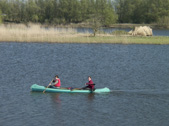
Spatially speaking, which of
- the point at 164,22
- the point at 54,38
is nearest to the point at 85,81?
the point at 54,38

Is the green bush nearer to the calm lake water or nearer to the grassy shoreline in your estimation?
the grassy shoreline

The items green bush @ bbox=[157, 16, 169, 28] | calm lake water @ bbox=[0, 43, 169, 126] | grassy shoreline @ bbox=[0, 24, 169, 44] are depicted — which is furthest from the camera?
green bush @ bbox=[157, 16, 169, 28]

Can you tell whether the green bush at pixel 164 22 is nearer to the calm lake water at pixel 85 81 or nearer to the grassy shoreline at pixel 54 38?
the grassy shoreline at pixel 54 38

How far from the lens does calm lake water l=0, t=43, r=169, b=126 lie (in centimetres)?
1956

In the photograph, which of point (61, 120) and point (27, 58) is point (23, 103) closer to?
point (61, 120)

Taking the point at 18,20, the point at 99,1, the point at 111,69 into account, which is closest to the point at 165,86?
the point at 111,69

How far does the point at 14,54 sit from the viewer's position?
4069 centimetres

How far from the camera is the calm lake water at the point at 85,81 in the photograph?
1956 centimetres

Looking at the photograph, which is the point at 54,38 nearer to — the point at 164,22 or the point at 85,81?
the point at 85,81

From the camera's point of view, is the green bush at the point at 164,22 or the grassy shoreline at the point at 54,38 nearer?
the grassy shoreline at the point at 54,38

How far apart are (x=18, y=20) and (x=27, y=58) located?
7228cm

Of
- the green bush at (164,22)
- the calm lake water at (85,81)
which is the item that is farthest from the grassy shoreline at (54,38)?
the green bush at (164,22)

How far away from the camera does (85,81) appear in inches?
1118

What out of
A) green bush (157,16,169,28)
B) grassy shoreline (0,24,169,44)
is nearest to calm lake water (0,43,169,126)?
grassy shoreline (0,24,169,44)
